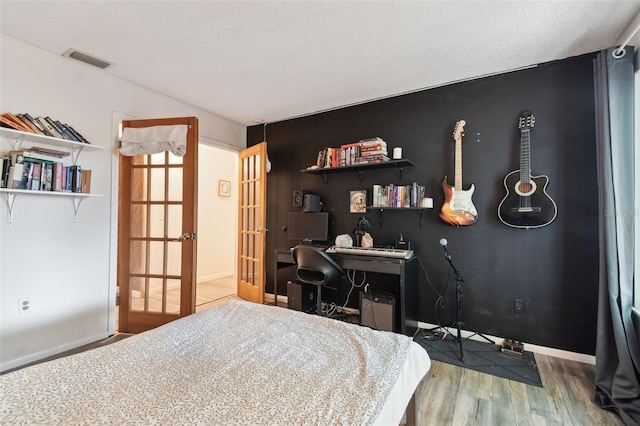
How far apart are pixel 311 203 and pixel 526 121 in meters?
2.13

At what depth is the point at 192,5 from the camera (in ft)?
5.69

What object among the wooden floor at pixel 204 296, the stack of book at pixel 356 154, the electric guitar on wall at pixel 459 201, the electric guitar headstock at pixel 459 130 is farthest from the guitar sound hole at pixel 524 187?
the wooden floor at pixel 204 296

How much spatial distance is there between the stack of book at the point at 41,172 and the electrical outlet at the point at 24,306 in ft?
2.75

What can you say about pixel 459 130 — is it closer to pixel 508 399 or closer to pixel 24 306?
pixel 508 399

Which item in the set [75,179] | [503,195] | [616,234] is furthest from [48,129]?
[616,234]

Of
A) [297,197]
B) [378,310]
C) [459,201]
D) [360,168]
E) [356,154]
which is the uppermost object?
[356,154]

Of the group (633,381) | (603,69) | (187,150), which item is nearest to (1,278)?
(187,150)

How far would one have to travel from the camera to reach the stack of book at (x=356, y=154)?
9.29 feet

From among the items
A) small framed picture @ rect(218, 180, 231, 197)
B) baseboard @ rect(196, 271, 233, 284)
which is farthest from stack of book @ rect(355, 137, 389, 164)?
baseboard @ rect(196, 271, 233, 284)

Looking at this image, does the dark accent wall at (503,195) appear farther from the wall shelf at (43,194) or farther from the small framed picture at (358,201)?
the wall shelf at (43,194)

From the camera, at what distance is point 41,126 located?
2135 mm

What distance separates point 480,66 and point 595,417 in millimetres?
2505

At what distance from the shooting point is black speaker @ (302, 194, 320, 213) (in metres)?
3.28

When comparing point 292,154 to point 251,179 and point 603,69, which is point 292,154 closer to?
point 251,179
